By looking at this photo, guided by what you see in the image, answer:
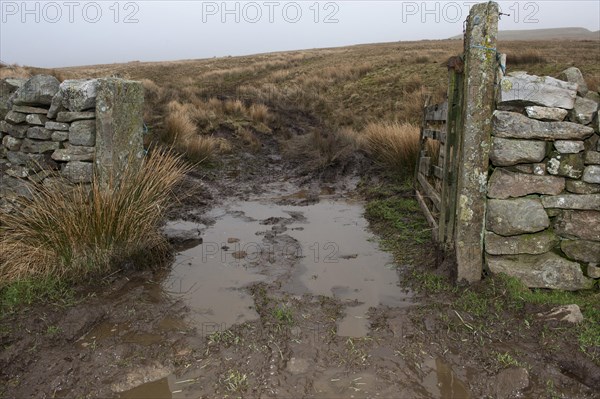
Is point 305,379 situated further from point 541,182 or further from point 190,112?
point 190,112

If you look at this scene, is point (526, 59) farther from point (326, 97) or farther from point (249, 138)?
point (249, 138)

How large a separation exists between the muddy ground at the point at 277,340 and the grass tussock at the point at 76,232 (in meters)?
0.29

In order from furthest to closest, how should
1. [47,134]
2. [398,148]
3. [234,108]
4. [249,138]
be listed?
[234,108], [249,138], [398,148], [47,134]

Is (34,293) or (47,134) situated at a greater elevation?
(47,134)

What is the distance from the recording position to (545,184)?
433cm

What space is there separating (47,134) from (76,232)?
1421 millimetres

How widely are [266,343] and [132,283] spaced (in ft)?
6.09

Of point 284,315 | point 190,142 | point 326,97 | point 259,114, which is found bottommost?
point 284,315

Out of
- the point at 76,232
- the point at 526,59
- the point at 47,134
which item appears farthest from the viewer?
the point at 526,59

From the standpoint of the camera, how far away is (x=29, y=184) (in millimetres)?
5242

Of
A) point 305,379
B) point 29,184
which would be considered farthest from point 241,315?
point 29,184

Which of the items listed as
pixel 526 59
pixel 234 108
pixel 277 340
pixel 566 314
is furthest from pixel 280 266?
pixel 526 59

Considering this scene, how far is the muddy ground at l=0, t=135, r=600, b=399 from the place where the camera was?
3.21m

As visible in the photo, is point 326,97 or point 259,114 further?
point 326,97
